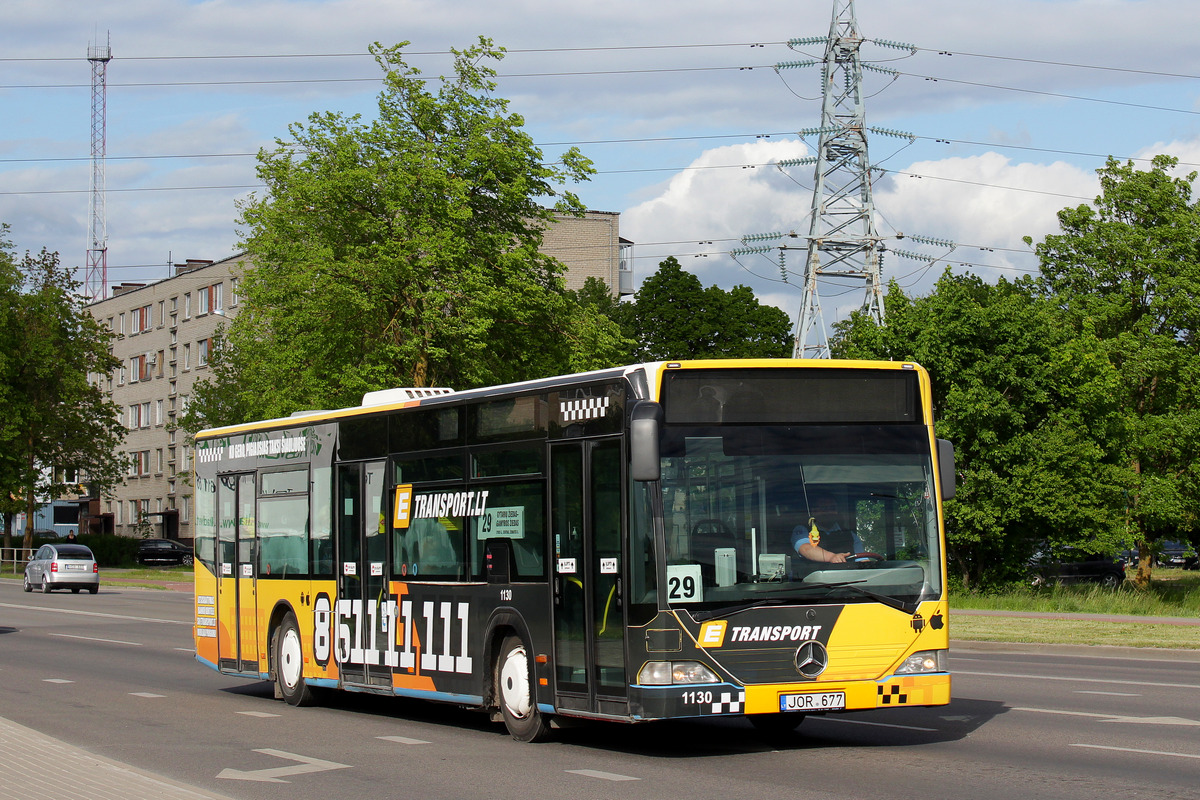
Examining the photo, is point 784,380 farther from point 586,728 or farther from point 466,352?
point 466,352

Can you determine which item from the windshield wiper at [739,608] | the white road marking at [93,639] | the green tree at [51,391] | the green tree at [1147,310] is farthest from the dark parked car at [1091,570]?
the green tree at [51,391]

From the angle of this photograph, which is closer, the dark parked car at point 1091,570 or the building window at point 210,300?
the dark parked car at point 1091,570

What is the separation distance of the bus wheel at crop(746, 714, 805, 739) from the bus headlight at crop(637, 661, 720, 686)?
2123 millimetres

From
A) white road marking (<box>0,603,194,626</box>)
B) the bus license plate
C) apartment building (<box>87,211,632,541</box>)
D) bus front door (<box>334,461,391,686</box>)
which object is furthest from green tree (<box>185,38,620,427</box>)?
apartment building (<box>87,211,632,541</box>)

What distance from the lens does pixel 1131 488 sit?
148 ft

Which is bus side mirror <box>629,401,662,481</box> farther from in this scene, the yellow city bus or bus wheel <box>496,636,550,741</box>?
bus wheel <box>496,636,550,741</box>

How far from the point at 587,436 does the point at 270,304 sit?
29.5 meters

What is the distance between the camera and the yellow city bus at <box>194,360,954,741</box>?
33.8 ft

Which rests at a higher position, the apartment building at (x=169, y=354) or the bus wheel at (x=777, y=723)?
the apartment building at (x=169, y=354)

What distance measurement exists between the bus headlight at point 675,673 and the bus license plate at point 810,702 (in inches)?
24.0

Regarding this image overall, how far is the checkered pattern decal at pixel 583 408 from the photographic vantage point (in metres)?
11.0

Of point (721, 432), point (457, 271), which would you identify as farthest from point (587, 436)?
point (457, 271)

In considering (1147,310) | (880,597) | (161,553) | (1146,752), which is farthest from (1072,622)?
(161,553)

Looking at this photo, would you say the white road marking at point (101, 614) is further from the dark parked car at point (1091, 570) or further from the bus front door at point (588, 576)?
the dark parked car at point (1091, 570)
